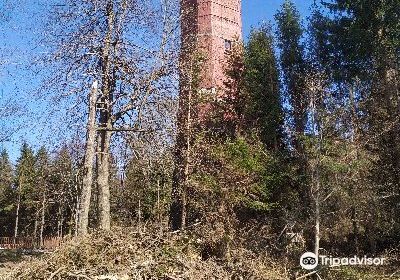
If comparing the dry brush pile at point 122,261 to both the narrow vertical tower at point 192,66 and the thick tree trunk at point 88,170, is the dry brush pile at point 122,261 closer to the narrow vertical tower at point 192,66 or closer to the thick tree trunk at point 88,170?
the thick tree trunk at point 88,170

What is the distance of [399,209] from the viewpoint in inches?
669

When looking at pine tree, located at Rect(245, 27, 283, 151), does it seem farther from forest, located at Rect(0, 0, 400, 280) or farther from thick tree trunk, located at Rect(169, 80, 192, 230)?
thick tree trunk, located at Rect(169, 80, 192, 230)

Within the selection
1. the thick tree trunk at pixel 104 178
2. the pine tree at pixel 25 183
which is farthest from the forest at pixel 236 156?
the pine tree at pixel 25 183

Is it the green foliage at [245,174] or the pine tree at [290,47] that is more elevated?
the pine tree at [290,47]

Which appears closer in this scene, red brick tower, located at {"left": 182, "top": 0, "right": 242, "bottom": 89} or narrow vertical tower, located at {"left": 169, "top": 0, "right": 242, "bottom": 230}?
narrow vertical tower, located at {"left": 169, "top": 0, "right": 242, "bottom": 230}

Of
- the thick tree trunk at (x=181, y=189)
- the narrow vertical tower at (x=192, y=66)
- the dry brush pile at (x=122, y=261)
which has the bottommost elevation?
the dry brush pile at (x=122, y=261)

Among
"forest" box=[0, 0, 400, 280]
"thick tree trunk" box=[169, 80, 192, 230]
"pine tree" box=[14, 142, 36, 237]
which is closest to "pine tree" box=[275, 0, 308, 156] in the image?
"forest" box=[0, 0, 400, 280]

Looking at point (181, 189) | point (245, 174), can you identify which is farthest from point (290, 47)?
point (181, 189)

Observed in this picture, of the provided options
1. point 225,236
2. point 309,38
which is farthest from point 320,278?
point 309,38

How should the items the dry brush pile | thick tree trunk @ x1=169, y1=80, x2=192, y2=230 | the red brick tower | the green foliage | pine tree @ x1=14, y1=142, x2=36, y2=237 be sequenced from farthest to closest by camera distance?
pine tree @ x1=14, y1=142, x2=36, y2=237 → the red brick tower → the green foliage → thick tree trunk @ x1=169, y1=80, x2=192, y2=230 → the dry brush pile

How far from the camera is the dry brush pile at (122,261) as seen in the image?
7.48m

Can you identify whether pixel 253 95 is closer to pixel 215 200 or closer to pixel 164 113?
pixel 215 200

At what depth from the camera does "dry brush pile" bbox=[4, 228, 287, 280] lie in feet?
24.5

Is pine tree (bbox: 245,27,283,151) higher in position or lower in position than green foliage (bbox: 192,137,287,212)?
higher
